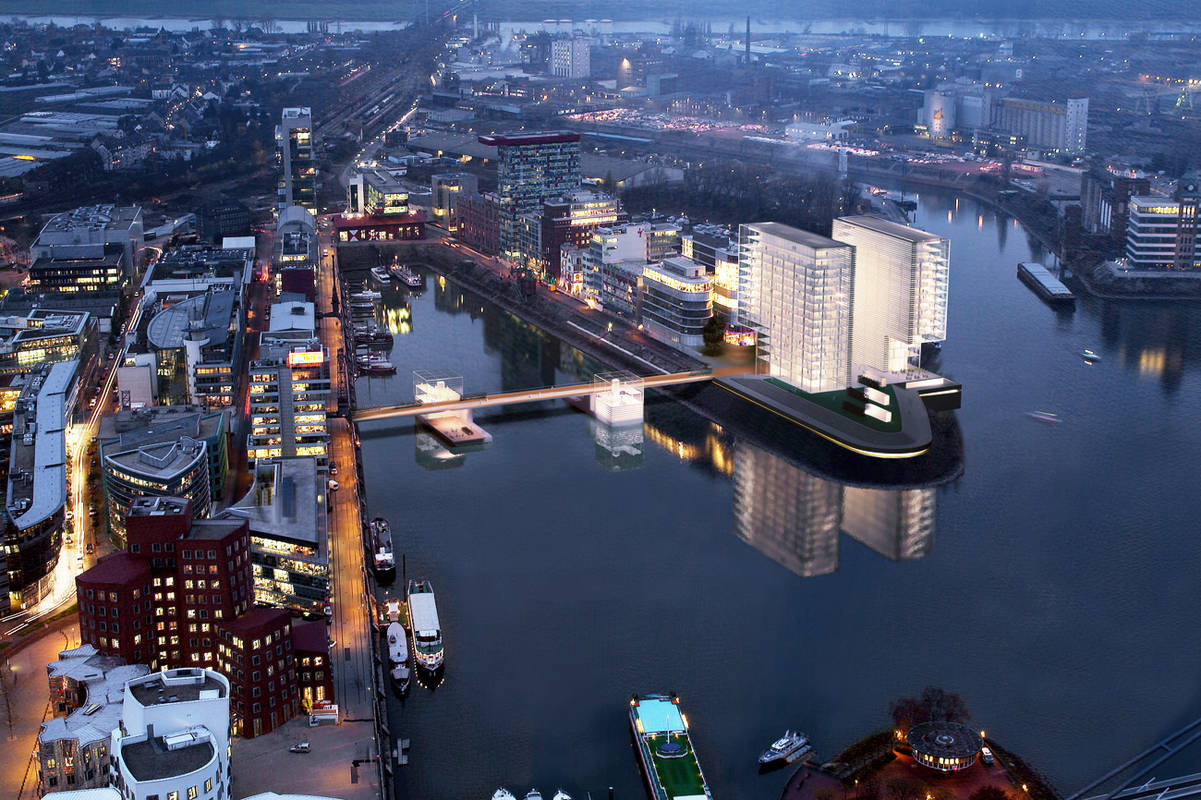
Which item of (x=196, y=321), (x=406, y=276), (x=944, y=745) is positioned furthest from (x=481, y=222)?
(x=944, y=745)

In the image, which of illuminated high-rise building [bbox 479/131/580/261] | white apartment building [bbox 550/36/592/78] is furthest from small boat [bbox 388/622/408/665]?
white apartment building [bbox 550/36/592/78]

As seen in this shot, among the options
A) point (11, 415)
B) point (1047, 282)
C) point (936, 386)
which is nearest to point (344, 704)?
point (11, 415)

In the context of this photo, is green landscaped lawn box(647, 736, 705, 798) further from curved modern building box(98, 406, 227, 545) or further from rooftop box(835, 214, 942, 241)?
rooftop box(835, 214, 942, 241)

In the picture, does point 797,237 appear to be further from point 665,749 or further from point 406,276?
point 665,749

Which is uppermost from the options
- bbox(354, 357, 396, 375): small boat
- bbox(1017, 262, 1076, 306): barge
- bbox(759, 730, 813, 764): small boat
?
bbox(1017, 262, 1076, 306): barge

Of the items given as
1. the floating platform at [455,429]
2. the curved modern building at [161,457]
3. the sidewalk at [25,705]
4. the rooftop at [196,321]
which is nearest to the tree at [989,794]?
the sidewalk at [25,705]

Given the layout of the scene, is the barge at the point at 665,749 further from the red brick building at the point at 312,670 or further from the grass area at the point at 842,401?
the grass area at the point at 842,401
